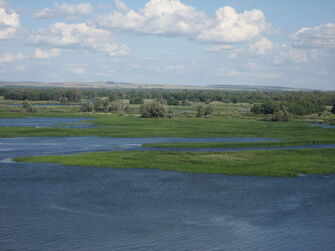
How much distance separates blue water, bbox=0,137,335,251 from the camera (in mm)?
21531

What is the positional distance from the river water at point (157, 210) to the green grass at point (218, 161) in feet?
4.87

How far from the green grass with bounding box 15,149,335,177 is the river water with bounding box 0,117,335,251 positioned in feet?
4.87

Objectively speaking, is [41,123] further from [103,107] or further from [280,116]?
[280,116]

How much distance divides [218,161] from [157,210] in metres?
15.0

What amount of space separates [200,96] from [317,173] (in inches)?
5777

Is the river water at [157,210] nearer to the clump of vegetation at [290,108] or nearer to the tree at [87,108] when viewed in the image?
the clump of vegetation at [290,108]

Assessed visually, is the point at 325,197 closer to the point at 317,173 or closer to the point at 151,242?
the point at 317,173

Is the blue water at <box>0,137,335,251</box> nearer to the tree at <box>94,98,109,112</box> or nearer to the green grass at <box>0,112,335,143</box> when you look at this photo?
the green grass at <box>0,112,335,143</box>

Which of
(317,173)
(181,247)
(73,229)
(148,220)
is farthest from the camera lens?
(317,173)

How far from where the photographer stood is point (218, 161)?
131 ft

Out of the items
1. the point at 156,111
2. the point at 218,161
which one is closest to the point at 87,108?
the point at 156,111

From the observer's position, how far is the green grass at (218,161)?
3678cm

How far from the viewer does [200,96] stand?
18238cm

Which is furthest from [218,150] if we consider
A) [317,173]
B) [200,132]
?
[200,132]
